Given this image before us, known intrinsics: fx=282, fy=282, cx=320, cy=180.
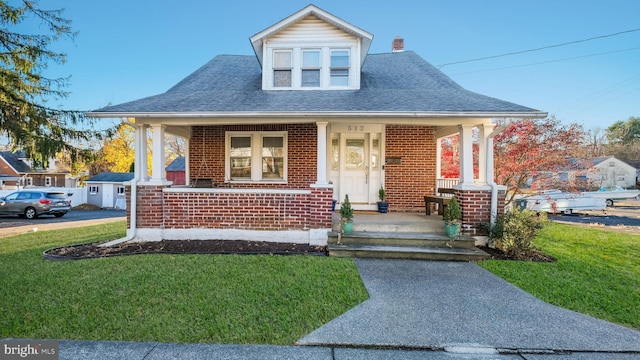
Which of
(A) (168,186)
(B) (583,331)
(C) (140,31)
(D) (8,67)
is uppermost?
(C) (140,31)

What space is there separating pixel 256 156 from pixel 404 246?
501 cm

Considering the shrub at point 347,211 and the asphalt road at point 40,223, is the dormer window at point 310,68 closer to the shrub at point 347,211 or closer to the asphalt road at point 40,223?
the shrub at point 347,211

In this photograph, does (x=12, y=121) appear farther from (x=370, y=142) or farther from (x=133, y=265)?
(x=370, y=142)

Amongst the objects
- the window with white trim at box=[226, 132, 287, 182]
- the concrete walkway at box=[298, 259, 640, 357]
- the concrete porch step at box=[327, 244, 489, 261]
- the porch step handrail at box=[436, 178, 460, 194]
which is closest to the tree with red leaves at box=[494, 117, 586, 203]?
the porch step handrail at box=[436, 178, 460, 194]

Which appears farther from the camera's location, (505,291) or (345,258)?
(345,258)

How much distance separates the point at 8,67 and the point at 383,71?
11.2m

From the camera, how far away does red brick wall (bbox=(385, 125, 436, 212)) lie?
863 centimetres

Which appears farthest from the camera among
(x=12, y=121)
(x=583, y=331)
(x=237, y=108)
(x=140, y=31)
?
(x=140, y=31)

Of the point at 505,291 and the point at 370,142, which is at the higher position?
the point at 370,142

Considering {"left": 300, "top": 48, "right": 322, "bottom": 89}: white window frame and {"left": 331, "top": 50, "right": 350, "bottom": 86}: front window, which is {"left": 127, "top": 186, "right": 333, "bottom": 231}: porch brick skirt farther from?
{"left": 331, "top": 50, "right": 350, "bottom": 86}: front window

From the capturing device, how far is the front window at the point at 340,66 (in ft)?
26.4

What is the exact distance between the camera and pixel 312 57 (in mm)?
8055

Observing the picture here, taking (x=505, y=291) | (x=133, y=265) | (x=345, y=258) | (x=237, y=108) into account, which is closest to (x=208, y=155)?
(x=237, y=108)

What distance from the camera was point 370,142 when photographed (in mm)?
8484
